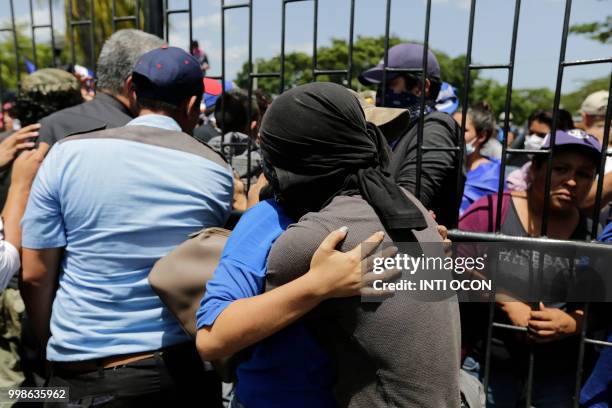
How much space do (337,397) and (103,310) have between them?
39.1 inches

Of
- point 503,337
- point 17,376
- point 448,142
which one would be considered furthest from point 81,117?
point 503,337

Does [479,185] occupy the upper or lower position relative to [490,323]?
upper

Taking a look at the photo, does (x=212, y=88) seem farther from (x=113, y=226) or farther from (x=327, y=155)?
(x=327, y=155)

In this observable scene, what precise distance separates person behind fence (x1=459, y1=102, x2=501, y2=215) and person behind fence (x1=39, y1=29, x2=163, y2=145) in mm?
2301

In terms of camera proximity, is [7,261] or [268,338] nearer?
[268,338]

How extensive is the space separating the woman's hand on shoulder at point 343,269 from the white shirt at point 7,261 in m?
1.28

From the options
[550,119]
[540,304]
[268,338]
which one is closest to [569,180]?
[540,304]

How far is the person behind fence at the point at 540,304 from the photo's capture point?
2.27 metres

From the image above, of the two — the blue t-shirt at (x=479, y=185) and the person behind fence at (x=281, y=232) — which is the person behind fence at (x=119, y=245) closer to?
the person behind fence at (x=281, y=232)

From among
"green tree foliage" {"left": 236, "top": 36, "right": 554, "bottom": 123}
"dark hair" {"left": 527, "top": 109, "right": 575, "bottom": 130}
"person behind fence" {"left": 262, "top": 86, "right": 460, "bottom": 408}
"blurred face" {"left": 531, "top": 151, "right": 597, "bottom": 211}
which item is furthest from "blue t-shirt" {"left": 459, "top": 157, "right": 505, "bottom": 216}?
"green tree foliage" {"left": 236, "top": 36, "right": 554, "bottom": 123}

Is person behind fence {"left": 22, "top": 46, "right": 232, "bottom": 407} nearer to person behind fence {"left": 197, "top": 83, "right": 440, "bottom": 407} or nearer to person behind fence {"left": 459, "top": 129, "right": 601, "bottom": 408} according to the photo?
person behind fence {"left": 197, "top": 83, "right": 440, "bottom": 407}

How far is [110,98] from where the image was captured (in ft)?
8.36

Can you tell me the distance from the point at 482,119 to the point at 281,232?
12.5ft

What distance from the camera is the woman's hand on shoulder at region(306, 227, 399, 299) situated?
1.28 meters
